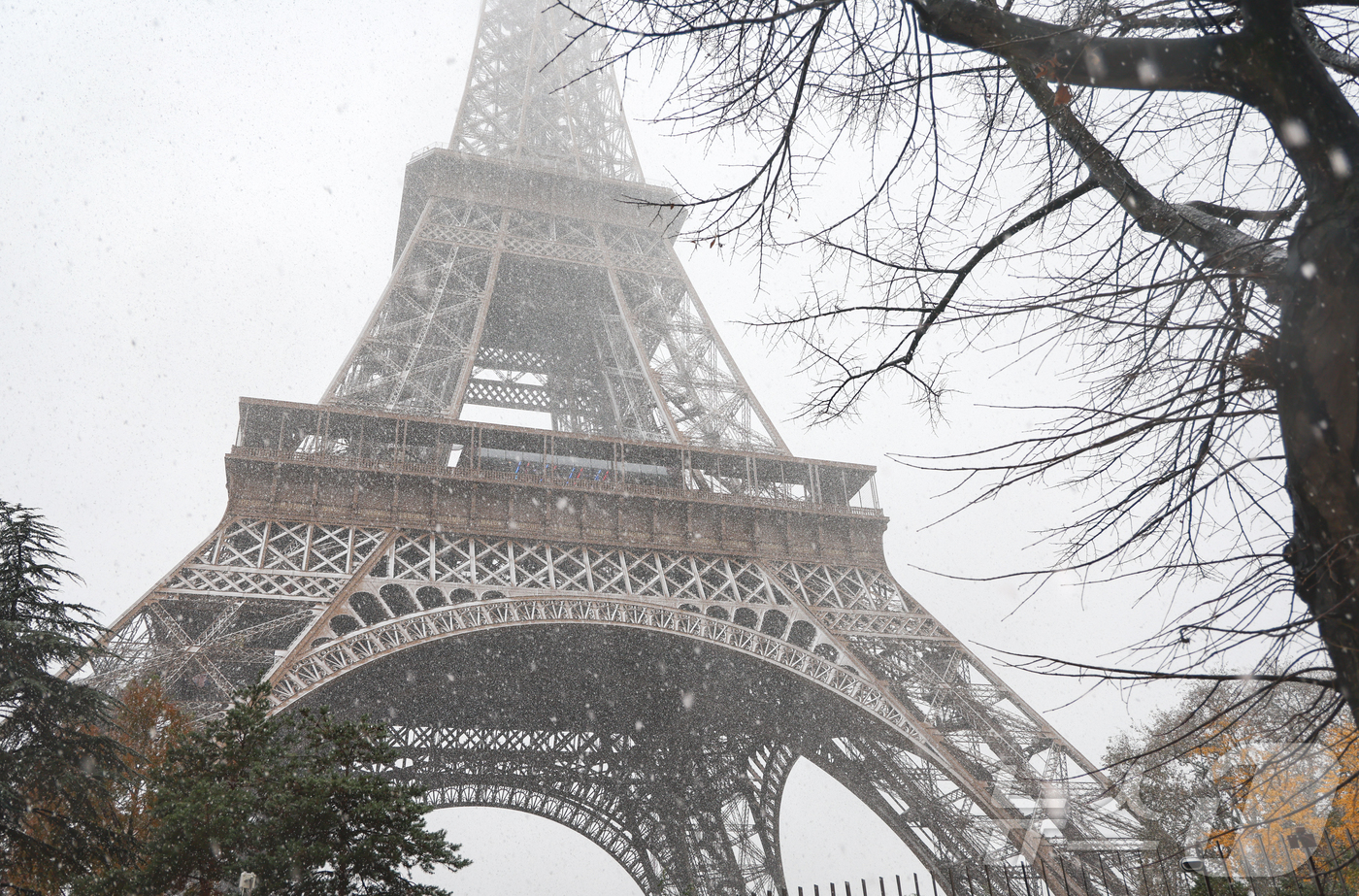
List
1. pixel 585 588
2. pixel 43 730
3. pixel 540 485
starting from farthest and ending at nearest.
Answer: pixel 540 485 → pixel 585 588 → pixel 43 730

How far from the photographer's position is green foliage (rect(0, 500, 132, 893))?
35.0ft

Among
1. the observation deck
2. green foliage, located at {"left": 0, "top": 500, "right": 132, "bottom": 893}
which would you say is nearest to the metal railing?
the observation deck

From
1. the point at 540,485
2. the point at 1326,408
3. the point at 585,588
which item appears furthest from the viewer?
the point at 540,485

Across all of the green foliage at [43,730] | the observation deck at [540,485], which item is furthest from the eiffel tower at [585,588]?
the green foliage at [43,730]

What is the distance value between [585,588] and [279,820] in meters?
8.94

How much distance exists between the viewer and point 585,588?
65.7 feet

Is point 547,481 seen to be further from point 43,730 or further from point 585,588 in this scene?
point 43,730

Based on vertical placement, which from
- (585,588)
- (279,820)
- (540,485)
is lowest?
(279,820)

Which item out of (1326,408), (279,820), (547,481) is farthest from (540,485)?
(1326,408)

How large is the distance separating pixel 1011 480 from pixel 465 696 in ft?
80.7

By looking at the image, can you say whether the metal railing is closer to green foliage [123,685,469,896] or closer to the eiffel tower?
the eiffel tower

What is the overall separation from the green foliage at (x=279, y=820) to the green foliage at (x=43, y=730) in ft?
2.40

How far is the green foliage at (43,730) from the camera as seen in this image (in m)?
10.7

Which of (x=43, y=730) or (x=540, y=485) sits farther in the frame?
(x=540, y=485)
